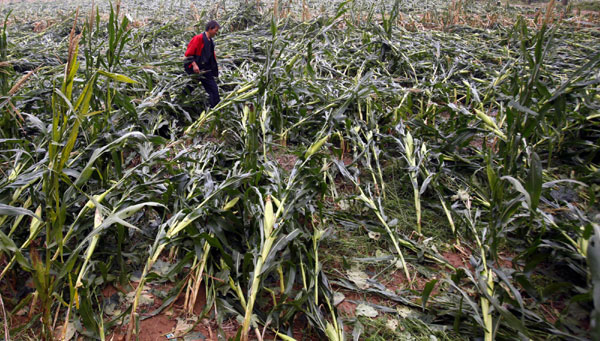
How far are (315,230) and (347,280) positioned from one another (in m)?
0.32

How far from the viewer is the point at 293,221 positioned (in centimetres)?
199

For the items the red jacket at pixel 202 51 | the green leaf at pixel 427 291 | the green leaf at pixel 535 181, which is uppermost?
the red jacket at pixel 202 51

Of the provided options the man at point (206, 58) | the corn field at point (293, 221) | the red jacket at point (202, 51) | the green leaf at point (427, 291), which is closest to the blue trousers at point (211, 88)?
the man at point (206, 58)

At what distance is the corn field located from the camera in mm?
1594

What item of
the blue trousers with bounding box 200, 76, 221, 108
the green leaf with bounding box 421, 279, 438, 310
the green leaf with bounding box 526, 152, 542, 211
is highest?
the green leaf with bounding box 526, 152, 542, 211

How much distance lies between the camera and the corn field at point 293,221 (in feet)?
5.23

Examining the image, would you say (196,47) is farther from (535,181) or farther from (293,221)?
(535,181)

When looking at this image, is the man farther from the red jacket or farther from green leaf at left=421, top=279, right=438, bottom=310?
green leaf at left=421, top=279, right=438, bottom=310

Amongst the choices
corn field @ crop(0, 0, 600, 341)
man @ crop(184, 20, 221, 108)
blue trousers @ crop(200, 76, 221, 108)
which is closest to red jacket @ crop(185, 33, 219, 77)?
man @ crop(184, 20, 221, 108)

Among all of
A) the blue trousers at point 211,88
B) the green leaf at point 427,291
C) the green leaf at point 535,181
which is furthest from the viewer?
the blue trousers at point 211,88

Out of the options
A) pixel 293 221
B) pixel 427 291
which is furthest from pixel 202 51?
pixel 427 291

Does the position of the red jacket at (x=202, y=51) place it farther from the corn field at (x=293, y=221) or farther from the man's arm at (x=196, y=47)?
the corn field at (x=293, y=221)

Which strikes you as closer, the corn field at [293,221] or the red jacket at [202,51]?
the corn field at [293,221]

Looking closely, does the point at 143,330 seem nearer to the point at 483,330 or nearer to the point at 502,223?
the point at 483,330
